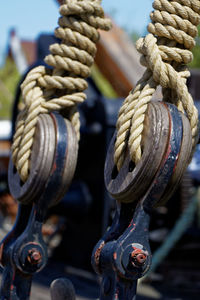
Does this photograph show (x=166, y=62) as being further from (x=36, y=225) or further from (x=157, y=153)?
(x=36, y=225)

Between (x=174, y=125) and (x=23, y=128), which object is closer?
(x=174, y=125)

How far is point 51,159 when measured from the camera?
1016 mm

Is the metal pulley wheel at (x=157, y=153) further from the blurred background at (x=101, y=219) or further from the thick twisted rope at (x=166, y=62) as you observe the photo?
the blurred background at (x=101, y=219)

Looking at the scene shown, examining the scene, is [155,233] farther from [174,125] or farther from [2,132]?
[2,132]

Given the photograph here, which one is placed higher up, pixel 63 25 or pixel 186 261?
pixel 63 25

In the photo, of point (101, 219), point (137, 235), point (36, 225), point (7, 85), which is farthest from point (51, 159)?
point (7, 85)

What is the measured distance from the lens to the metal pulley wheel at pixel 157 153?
0.88 meters

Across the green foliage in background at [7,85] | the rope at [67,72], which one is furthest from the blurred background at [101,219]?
the green foliage in background at [7,85]

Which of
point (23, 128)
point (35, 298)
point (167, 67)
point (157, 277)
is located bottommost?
point (157, 277)

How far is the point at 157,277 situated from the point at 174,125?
250 cm

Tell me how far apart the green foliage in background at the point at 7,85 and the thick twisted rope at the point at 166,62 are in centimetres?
1315

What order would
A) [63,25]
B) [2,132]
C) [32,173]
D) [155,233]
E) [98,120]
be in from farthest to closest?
[2,132]
[155,233]
[98,120]
[63,25]
[32,173]

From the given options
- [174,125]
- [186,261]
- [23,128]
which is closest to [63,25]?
[23,128]

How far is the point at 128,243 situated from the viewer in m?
0.86
